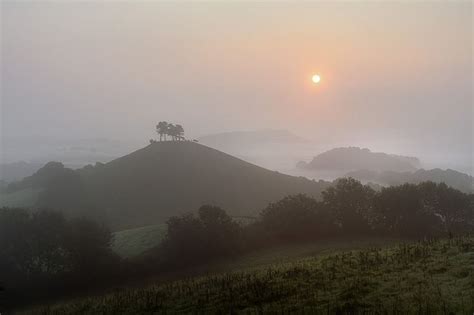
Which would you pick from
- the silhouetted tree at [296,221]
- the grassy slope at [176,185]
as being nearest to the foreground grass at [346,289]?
the silhouetted tree at [296,221]

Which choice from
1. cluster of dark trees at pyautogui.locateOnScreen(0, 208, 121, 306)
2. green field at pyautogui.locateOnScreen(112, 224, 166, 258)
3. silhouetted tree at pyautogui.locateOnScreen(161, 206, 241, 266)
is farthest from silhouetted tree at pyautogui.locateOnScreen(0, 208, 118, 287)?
silhouetted tree at pyautogui.locateOnScreen(161, 206, 241, 266)

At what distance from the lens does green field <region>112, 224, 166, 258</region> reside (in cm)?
7831

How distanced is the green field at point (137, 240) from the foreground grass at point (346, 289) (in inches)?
1743

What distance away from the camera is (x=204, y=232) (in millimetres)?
75688

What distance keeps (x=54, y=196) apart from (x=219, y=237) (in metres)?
97.7

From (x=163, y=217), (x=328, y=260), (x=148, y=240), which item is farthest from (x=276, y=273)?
(x=163, y=217)

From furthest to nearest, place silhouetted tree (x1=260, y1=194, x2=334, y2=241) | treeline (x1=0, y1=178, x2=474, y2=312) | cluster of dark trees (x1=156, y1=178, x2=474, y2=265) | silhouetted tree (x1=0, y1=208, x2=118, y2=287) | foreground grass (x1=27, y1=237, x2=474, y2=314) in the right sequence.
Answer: silhouetted tree (x1=260, y1=194, x2=334, y2=241)
cluster of dark trees (x1=156, y1=178, x2=474, y2=265)
silhouetted tree (x1=0, y1=208, x2=118, y2=287)
treeline (x1=0, y1=178, x2=474, y2=312)
foreground grass (x1=27, y1=237, x2=474, y2=314)

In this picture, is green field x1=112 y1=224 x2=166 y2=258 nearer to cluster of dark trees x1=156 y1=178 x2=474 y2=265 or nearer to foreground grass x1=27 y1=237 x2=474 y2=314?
cluster of dark trees x1=156 y1=178 x2=474 y2=265

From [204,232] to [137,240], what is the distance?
19771 mm

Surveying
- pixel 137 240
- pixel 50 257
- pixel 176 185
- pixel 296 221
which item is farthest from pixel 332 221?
pixel 176 185

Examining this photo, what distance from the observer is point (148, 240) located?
8312cm

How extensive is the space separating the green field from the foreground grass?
44271 millimetres

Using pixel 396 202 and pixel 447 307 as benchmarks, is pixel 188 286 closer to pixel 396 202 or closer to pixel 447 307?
pixel 447 307

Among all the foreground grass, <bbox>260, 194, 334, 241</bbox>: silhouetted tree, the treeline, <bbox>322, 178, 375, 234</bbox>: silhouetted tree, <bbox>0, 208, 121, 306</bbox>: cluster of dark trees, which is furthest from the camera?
<bbox>322, 178, 375, 234</bbox>: silhouetted tree
